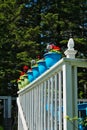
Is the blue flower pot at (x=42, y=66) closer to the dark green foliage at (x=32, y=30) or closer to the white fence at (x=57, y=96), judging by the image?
the white fence at (x=57, y=96)

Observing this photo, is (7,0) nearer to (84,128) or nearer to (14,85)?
(14,85)

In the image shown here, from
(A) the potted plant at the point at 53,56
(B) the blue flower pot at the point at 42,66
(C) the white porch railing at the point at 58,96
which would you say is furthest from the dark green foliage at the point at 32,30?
(A) the potted plant at the point at 53,56

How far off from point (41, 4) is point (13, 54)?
9.95ft

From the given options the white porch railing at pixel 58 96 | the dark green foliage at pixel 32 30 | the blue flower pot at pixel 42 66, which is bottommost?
the white porch railing at pixel 58 96

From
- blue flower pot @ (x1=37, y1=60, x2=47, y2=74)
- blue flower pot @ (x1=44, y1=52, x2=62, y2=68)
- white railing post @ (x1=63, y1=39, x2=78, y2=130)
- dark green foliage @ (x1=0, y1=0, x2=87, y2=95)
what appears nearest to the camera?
white railing post @ (x1=63, y1=39, x2=78, y2=130)

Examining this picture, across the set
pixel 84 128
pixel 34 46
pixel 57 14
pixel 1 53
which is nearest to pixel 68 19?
pixel 57 14

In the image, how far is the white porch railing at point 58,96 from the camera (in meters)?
2.70

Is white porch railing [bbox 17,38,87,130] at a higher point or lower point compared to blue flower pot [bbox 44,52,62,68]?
lower

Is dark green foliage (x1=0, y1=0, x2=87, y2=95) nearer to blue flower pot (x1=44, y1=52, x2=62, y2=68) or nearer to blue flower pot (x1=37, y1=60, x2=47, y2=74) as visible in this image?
blue flower pot (x1=37, y1=60, x2=47, y2=74)

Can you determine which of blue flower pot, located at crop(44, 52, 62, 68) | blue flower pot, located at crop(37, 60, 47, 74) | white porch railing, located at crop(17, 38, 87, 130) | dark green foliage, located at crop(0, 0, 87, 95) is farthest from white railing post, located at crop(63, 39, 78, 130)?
dark green foliage, located at crop(0, 0, 87, 95)

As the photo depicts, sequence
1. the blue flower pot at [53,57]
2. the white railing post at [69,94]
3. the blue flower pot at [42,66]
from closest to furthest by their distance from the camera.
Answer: the white railing post at [69,94], the blue flower pot at [53,57], the blue flower pot at [42,66]

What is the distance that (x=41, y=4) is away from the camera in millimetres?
17969

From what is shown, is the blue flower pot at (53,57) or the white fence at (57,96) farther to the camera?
the blue flower pot at (53,57)

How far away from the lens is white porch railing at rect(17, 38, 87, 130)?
8.84 feet
